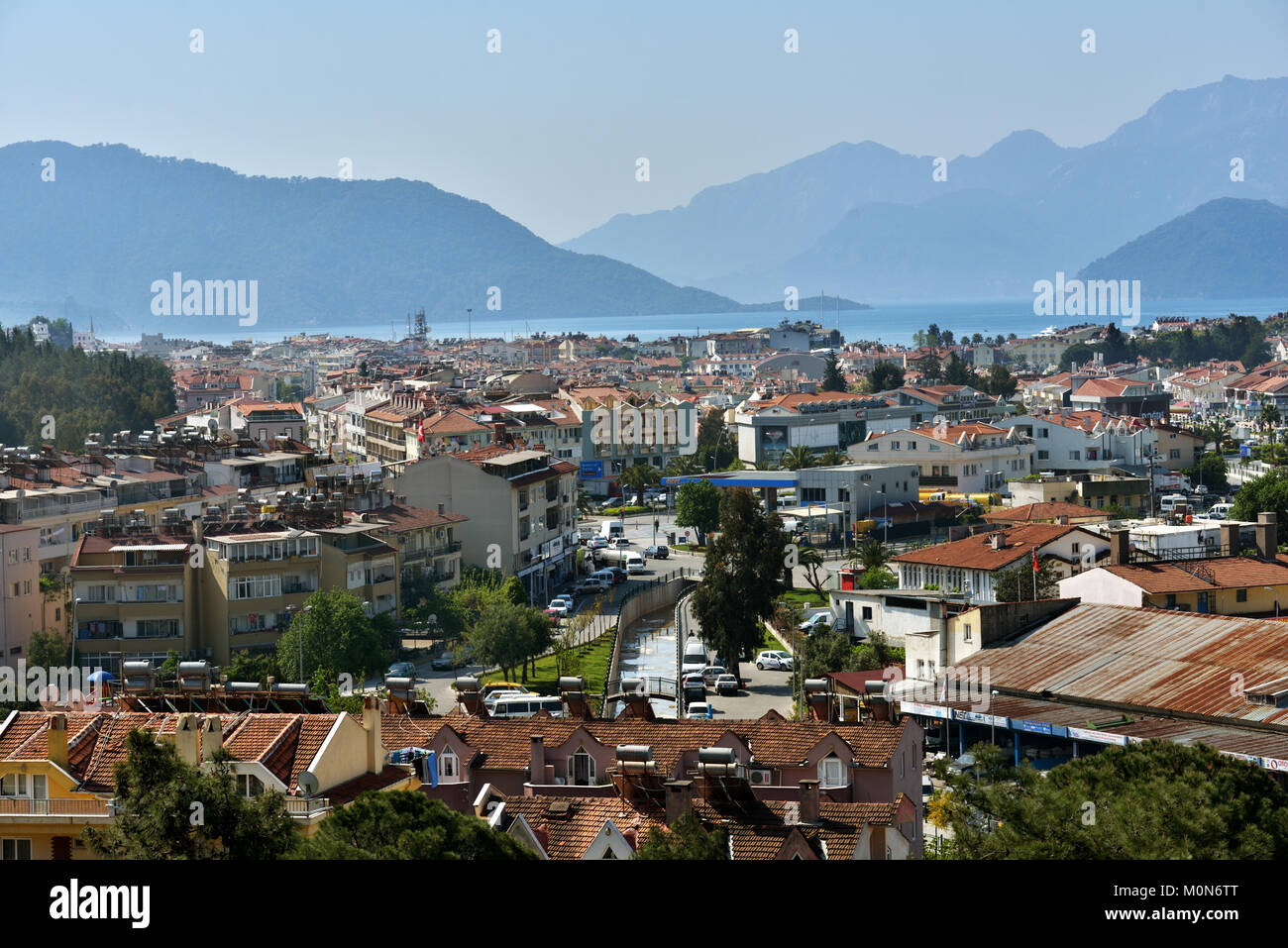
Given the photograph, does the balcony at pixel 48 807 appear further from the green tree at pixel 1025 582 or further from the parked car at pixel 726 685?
the green tree at pixel 1025 582

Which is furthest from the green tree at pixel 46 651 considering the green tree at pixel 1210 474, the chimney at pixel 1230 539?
the green tree at pixel 1210 474

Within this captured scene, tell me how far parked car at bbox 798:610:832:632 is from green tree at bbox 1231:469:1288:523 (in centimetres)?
1137

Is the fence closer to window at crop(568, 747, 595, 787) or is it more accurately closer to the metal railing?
window at crop(568, 747, 595, 787)

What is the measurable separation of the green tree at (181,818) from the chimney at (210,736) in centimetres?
194

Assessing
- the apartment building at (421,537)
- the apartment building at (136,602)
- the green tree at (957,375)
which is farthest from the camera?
the green tree at (957,375)

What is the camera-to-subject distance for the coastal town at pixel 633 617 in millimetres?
Result: 11133

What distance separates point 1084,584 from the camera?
2402 cm

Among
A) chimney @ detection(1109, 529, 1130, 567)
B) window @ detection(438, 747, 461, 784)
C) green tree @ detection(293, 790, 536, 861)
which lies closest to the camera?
green tree @ detection(293, 790, 536, 861)

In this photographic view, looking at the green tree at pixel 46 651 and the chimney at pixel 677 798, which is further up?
the chimney at pixel 677 798

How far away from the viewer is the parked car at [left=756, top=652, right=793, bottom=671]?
86.0 ft

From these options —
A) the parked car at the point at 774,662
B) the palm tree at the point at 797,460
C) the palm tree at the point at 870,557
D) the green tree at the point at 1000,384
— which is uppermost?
the green tree at the point at 1000,384

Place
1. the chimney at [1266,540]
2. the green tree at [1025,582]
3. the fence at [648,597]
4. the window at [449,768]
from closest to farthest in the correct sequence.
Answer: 1. the window at [449,768]
2. the green tree at [1025,582]
3. the chimney at [1266,540]
4. the fence at [648,597]

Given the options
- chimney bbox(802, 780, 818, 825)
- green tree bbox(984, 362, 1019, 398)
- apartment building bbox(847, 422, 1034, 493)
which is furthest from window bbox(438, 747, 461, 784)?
green tree bbox(984, 362, 1019, 398)

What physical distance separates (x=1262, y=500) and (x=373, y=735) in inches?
1113
